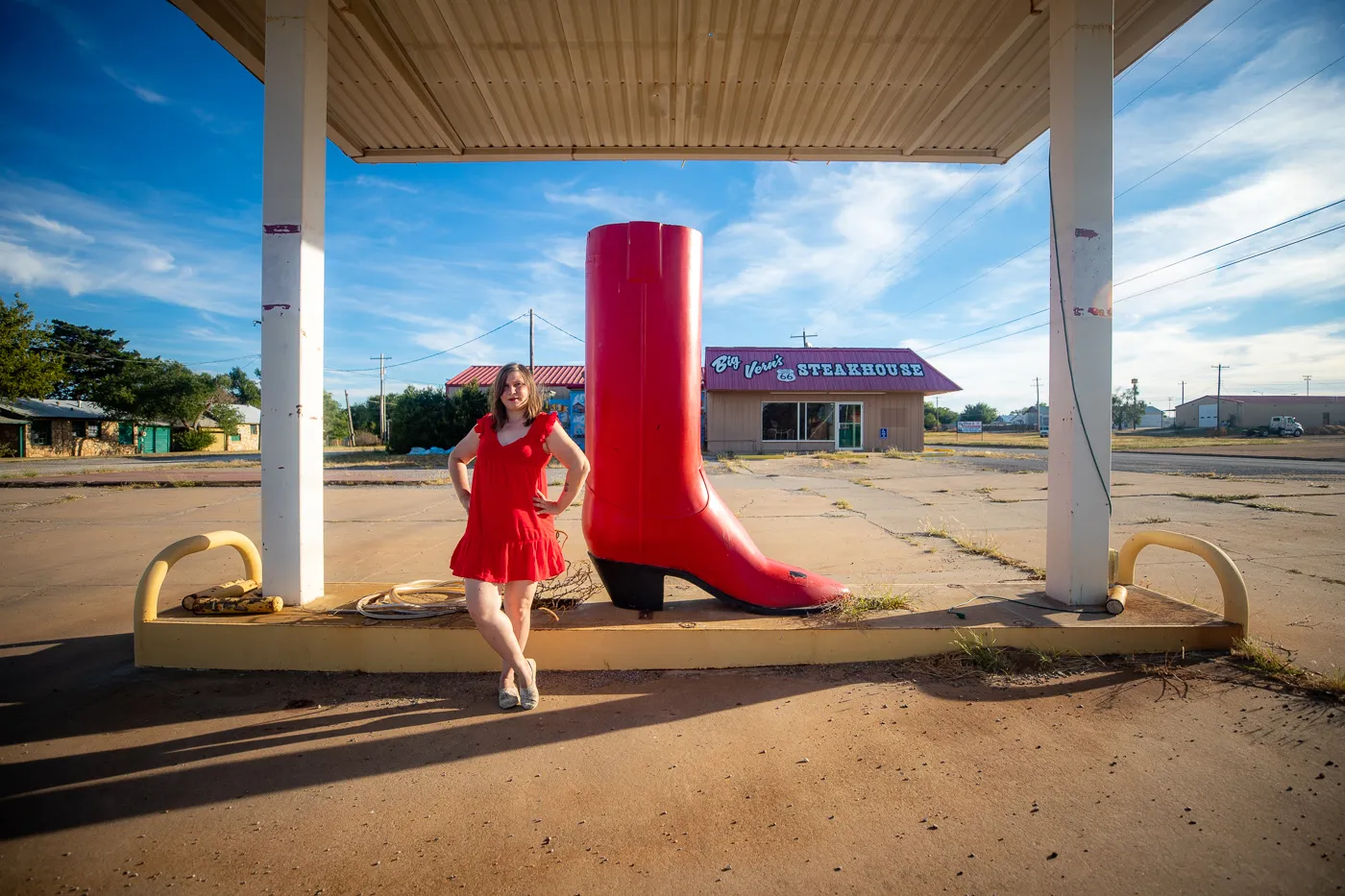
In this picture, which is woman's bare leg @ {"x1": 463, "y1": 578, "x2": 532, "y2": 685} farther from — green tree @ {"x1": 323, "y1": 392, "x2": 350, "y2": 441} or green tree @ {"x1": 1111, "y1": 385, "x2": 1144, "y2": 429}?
green tree @ {"x1": 1111, "y1": 385, "x2": 1144, "y2": 429}

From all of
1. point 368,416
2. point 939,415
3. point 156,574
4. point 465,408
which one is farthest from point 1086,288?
point 939,415

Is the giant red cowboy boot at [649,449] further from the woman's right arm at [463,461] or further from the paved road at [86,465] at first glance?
the paved road at [86,465]

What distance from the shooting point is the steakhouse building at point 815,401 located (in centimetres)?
2616

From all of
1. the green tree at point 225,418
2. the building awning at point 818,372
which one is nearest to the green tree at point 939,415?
the building awning at point 818,372

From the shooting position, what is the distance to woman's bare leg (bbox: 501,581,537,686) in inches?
107

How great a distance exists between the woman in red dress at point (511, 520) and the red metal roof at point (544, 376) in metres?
26.4

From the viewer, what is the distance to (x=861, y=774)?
215 cm

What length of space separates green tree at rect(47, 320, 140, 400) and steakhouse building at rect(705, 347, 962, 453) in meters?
51.8

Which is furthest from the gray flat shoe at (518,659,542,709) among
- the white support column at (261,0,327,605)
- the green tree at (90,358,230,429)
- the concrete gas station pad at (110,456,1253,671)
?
the green tree at (90,358,230,429)

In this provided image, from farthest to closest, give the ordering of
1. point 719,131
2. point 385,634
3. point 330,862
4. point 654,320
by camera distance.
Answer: point 719,131 → point 654,320 → point 385,634 → point 330,862

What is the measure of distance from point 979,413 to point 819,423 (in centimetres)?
11196

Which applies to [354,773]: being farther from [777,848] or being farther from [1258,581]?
[1258,581]

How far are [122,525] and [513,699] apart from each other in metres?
8.74

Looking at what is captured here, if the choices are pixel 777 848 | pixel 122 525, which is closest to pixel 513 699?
pixel 777 848
